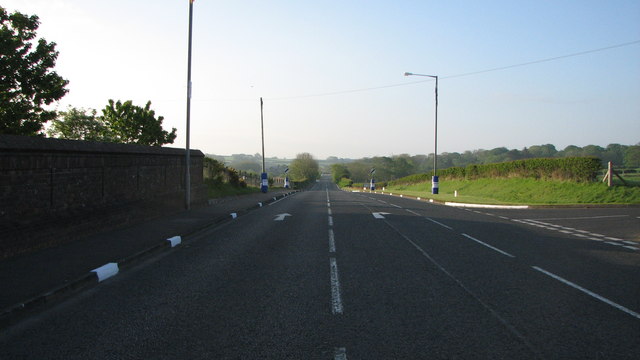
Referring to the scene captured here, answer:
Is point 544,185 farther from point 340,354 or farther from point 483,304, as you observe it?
point 340,354

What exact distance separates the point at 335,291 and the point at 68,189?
6578mm

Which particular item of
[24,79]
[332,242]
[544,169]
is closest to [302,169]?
[544,169]

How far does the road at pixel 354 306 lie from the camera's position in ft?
13.9

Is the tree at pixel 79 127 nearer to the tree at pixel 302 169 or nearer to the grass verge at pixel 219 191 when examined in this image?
the grass verge at pixel 219 191

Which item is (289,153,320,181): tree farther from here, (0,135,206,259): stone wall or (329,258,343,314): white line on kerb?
(329,258,343,314): white line on kerb

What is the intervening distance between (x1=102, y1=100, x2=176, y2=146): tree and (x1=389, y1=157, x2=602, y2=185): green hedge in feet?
101

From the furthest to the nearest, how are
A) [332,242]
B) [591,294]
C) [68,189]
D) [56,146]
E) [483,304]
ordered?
[332,242]
[68,189]
[56,146]
[591,294]
[483,304]

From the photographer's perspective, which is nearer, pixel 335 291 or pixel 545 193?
pixel 335 291

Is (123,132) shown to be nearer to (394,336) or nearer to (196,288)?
(196,288)

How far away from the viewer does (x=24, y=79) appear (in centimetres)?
1730

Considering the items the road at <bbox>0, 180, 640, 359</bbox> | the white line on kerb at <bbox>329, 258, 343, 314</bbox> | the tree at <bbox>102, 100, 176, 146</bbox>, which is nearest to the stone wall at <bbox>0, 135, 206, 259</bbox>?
the road at <bbox>0, 180, 640, 359</bbox>

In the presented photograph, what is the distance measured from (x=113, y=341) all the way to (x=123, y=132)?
35.0m

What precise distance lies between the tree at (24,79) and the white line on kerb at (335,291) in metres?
15.7

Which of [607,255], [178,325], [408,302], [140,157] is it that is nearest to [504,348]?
[408,302]
